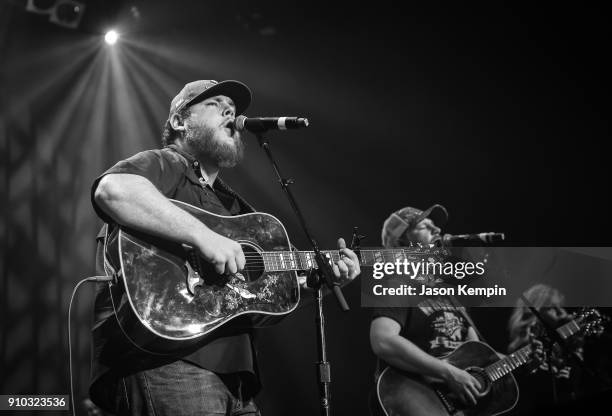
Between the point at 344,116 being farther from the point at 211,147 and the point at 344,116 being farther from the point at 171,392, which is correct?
the point at 171,392

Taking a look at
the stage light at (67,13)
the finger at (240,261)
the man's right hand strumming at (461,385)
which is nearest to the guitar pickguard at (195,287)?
the finger at (240,261)

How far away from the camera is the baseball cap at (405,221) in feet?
16.8

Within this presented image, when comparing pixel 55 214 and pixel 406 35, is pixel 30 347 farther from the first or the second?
pixel 406 35

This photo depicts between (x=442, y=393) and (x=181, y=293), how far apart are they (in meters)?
2.54

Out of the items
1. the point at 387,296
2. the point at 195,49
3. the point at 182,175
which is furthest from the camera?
the point at 195,49

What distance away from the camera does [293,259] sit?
303 centimetres

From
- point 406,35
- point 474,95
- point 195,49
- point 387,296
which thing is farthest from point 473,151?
point 195,49

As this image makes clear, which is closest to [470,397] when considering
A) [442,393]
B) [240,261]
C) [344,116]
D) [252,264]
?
[442,393]

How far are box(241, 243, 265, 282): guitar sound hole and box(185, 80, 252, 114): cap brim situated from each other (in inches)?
33.9

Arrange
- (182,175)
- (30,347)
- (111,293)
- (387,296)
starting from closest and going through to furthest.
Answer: (111,293), (182,175), (387,296), (30,347)

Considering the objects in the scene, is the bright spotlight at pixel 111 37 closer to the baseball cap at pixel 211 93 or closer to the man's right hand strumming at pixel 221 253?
the baseball cap at pixel 211 93

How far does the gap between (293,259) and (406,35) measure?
3.89 metres

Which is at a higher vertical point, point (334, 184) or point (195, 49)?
point (195, 49)

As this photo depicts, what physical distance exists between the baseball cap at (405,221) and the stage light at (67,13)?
3.20 m
